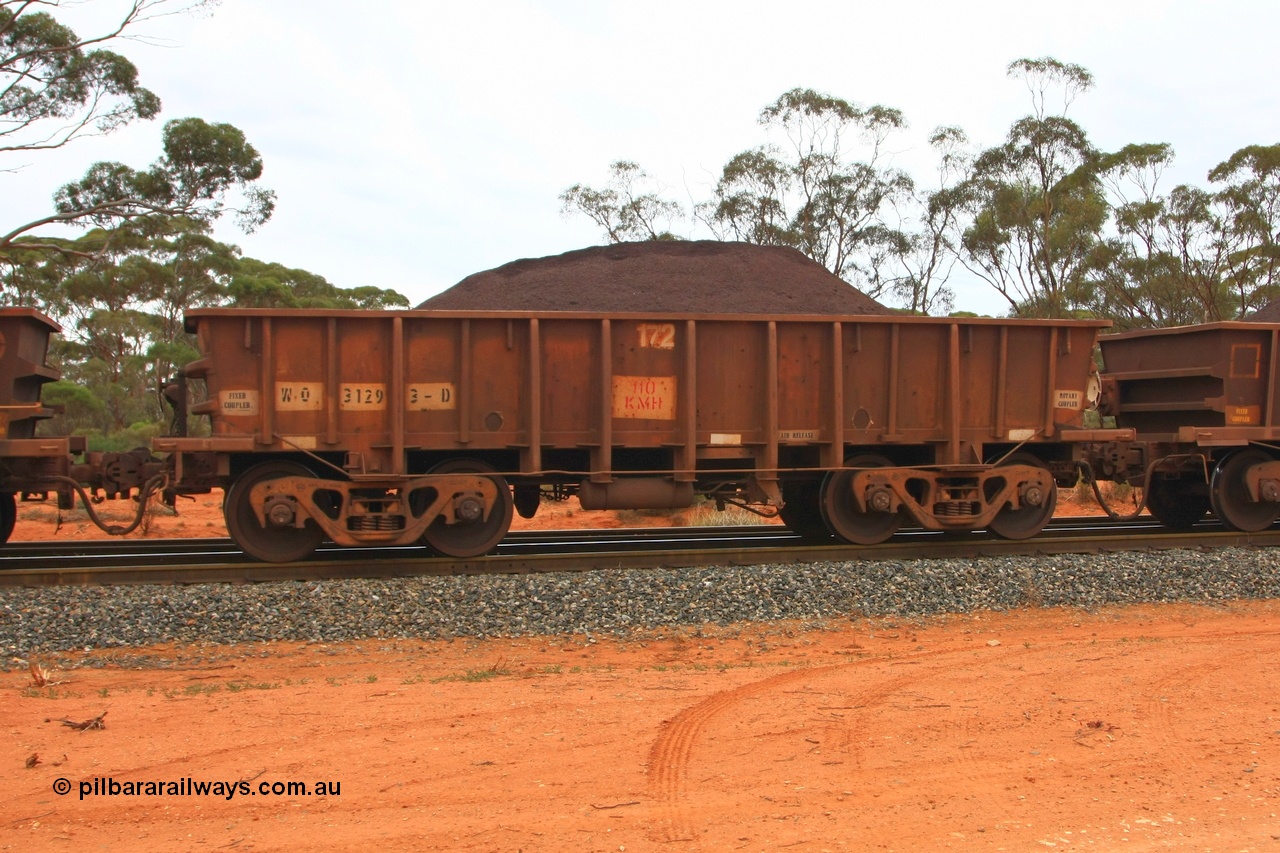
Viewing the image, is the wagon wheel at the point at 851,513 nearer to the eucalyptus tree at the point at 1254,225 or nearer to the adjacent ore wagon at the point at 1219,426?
the adjacent ore wagon at the point at 1219,426

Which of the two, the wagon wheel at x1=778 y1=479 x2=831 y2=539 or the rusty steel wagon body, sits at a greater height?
the rusty steel wagon body

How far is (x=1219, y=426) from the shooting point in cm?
1181

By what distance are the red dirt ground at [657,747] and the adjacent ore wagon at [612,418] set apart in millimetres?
2432

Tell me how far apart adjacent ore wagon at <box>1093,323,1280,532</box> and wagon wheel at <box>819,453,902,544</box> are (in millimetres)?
2640

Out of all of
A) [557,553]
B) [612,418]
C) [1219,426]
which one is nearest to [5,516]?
[557,553]

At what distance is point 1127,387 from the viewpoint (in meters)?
13.2

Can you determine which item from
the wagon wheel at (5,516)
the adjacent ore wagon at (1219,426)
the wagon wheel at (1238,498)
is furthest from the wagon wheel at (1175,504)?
the wagon wheel at (5,516)

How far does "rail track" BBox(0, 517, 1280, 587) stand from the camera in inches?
358

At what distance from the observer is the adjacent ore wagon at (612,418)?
9.55 meters

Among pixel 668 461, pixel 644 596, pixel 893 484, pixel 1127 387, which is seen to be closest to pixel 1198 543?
pixel 1127 387

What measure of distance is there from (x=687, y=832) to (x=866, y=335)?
735cm

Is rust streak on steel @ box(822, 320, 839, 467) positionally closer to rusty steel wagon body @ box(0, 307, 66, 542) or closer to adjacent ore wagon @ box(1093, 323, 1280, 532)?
adjacent ore wagon @ box(1093, 323, 1280, 532)

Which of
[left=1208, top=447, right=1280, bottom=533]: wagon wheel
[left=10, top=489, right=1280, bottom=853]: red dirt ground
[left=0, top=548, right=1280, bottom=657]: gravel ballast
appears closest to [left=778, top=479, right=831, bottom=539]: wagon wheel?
[left=0, top=548, right=1280, bottom=657]: gravel ballast

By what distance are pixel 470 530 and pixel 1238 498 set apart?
28.8 ft
